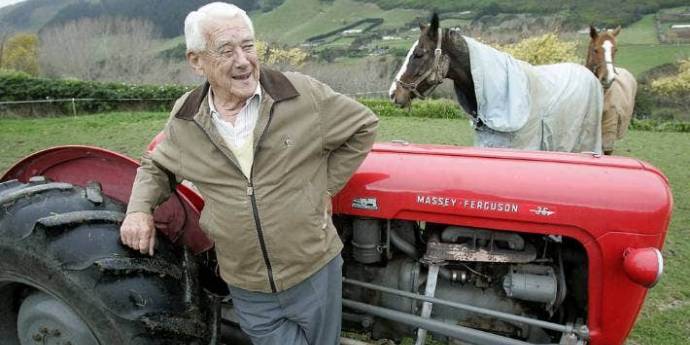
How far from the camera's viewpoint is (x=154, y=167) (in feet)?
6.30

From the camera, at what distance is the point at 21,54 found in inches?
1259

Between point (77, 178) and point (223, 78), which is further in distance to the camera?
point (77, 178)

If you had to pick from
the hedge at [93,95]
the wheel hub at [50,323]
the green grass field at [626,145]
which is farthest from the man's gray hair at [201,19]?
the hedge at [93,95]

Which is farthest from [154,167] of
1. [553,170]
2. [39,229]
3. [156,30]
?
[156,30]

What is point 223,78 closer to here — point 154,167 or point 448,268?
point 154,167

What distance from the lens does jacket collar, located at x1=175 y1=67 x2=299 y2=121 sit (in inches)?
69.1

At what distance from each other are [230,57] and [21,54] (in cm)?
3703

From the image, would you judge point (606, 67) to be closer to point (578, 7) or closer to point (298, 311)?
point (298, 311)

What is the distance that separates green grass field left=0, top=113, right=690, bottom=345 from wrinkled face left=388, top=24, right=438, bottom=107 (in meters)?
2.43

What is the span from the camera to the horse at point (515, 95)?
349 cm

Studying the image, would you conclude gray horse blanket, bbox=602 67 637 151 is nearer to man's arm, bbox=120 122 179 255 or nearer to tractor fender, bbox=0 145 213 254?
tractor fender, bbox=0 145 213 254

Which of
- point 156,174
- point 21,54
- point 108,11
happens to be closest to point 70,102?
point 156,174

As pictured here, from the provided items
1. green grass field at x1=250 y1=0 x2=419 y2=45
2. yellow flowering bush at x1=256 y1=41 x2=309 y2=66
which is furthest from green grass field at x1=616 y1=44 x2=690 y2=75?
green grass field at x1=250 y1=0 x2=419 y2=45

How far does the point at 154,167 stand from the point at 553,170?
1.57m
